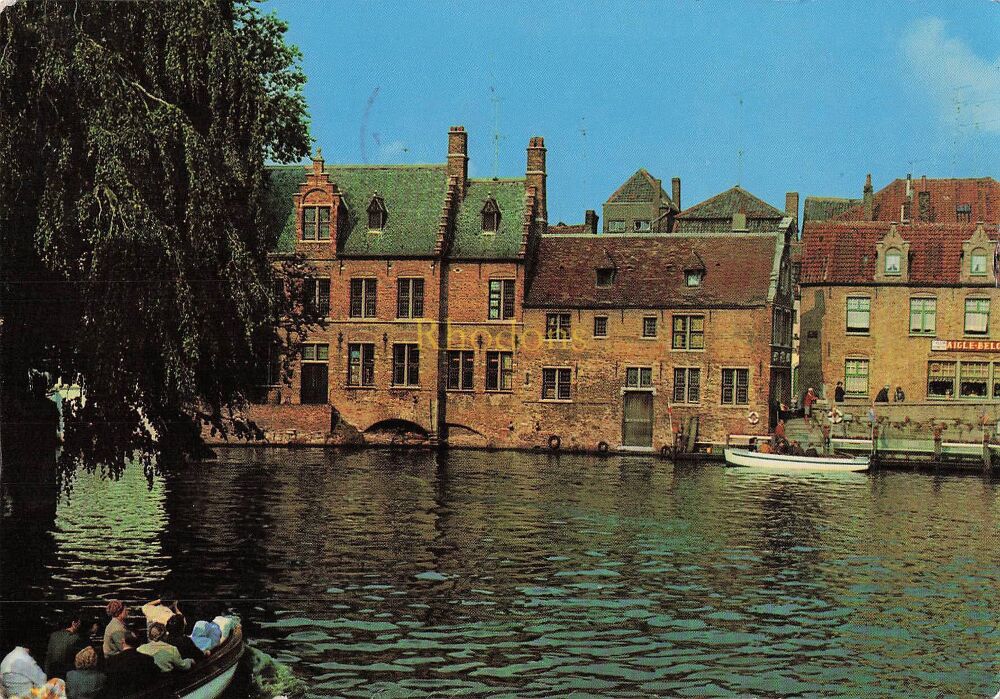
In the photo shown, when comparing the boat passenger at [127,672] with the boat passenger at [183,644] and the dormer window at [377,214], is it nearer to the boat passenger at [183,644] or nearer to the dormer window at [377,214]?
the boat passenger at [183,644]

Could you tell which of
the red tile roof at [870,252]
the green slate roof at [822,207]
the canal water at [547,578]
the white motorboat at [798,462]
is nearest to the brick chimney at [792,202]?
the green slate roof at [822,207]

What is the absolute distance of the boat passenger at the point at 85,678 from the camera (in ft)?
40.1

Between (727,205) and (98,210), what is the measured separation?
207 feet

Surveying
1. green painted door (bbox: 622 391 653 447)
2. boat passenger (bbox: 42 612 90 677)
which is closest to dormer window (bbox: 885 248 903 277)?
green painted door (bbox: 622 391 653 447)

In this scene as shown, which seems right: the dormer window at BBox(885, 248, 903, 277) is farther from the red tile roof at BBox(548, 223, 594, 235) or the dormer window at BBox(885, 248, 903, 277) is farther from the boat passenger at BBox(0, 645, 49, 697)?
the boat passenger at BBox(0, 645, 49, 697)

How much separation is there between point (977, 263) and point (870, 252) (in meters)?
4.33

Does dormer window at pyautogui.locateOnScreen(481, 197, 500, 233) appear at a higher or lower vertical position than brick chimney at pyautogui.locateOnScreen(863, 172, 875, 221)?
lower

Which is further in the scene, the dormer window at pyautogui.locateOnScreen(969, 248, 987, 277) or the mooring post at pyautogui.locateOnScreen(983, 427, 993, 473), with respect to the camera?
the mooring post at pyautogui.locateOnScreen(983, 427, 993, 473)

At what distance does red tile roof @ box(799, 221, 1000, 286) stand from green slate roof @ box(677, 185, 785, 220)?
31.4m

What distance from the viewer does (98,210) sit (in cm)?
1537

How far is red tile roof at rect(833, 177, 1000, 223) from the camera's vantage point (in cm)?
5303

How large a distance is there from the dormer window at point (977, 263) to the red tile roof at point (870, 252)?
0.50 m

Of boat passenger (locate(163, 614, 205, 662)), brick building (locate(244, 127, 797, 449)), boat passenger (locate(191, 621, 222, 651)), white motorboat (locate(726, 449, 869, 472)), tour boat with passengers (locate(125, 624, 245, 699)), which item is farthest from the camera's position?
white motorboat (locate(726, 449, 869, 472))

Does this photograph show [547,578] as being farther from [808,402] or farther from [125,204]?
[808,402]
